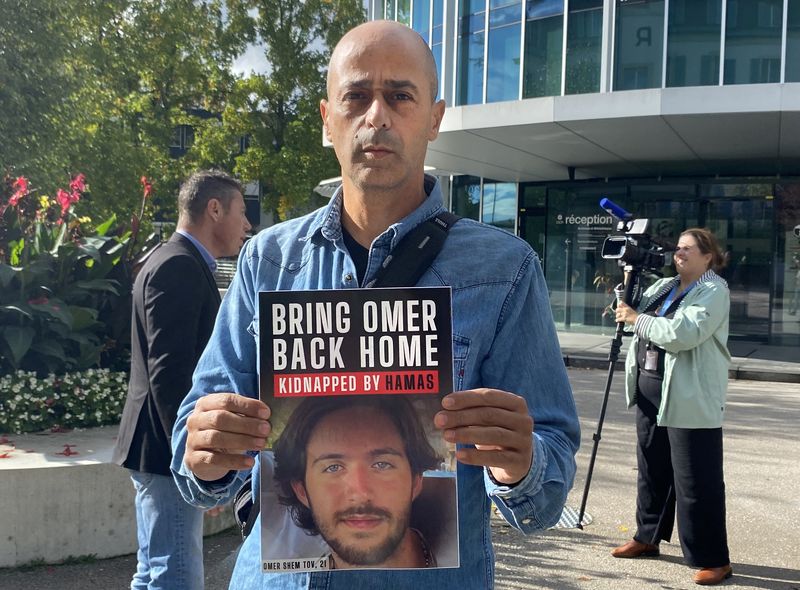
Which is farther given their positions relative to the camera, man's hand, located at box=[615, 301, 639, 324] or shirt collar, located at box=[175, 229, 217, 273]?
man's hand, located at box=[615, 301, 639, 324]

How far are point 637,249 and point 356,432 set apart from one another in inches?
199

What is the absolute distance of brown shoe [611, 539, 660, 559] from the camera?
18.4ft

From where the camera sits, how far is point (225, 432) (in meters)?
1.49

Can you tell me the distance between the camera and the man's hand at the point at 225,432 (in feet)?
4.83

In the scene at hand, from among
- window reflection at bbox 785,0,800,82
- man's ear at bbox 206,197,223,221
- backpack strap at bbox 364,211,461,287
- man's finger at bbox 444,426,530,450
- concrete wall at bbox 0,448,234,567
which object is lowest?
concrete wall at bbox 0,448,234,567

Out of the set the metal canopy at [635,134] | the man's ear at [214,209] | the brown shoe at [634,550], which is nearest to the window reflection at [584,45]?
the metal canopy at [635,134]

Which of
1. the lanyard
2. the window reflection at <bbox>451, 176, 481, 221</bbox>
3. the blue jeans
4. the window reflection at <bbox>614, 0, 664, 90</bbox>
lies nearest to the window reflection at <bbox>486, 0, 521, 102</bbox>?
the window reflection at <bbox>614, 0, 664, 90</bbox>

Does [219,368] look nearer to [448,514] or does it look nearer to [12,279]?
[448,514]

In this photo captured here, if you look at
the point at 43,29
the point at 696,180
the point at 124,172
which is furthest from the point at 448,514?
the point at 124,172

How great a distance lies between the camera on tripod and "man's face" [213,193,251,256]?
3096 millimetres

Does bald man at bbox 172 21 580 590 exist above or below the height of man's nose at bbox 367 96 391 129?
below

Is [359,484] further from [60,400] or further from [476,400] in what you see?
[60,400]

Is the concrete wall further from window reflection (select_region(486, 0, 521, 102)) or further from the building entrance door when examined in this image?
window reflection (select_region(486, 0, 521, 102))

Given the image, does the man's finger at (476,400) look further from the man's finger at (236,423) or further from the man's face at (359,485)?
the man's finger at (236,423)
